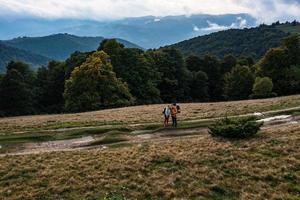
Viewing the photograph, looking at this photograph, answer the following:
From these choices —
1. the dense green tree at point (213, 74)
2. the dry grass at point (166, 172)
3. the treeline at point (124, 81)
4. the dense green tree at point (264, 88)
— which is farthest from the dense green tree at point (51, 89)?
the dry grass at point (166, 172)

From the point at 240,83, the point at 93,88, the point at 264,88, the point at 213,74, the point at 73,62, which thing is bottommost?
the point at 264,88

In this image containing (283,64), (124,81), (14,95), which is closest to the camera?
(14,95)

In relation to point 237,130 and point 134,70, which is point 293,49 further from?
point 237,130

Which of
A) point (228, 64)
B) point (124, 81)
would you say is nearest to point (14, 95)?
point (124, 81)

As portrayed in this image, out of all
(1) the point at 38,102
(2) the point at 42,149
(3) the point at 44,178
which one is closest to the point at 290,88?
(1) the point at 38,102

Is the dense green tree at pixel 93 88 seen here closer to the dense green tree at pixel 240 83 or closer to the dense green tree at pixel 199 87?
the dense green tree at pixel 240 83

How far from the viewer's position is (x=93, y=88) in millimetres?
67375

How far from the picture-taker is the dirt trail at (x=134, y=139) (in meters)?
27.8

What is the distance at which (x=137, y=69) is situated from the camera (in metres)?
80.8

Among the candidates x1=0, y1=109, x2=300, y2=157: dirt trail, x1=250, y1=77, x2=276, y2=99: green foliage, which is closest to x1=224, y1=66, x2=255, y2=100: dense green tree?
x1=250, y1=77, x2=276, y2=99: green foliage

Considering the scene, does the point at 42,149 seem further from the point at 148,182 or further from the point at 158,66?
the point at 158,66

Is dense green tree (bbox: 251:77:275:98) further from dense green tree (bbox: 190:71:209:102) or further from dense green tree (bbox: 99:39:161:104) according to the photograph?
dense green tree (bbox: 190:71:209:102)

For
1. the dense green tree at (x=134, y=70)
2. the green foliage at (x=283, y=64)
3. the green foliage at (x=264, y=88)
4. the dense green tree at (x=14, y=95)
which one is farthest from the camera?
the dense green tree at (x=134, y=70)

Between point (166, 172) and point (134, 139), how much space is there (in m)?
9.48
